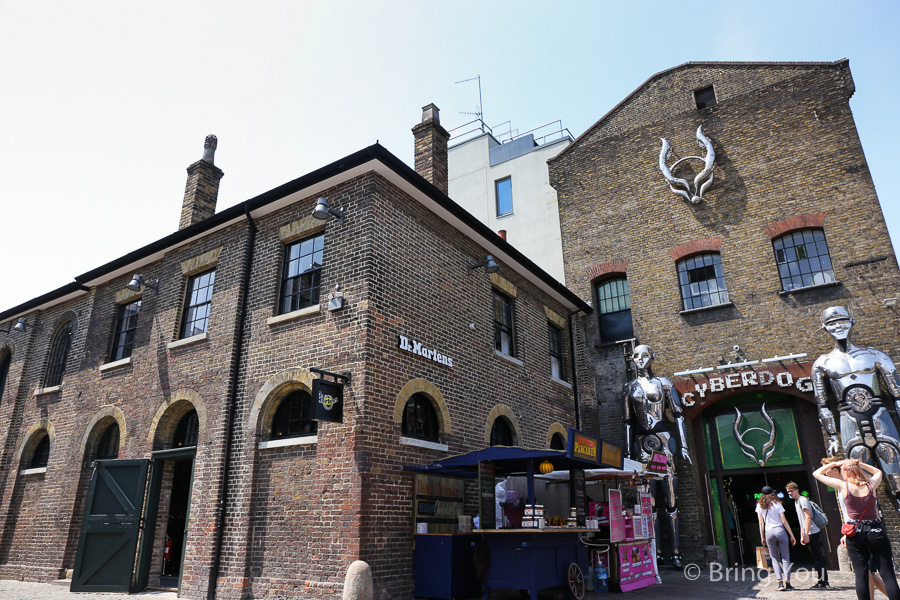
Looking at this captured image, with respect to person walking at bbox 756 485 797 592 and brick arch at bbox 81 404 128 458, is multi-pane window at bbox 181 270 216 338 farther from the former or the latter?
person walking at bbox 756 485 797 592

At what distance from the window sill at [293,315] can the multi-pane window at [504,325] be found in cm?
498

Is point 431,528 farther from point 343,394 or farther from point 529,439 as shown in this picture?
point 529,439

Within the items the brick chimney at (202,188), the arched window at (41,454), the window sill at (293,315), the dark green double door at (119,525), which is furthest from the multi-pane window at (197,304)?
the arched window at (41,454)

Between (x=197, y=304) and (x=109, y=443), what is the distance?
4243 mm

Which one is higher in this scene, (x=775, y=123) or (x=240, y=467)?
(x=775, y=123)

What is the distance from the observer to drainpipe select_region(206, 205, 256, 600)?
10.2 metres

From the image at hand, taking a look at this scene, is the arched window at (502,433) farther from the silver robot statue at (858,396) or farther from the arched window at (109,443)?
the arched window at (109,443)

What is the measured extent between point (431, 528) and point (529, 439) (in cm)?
490

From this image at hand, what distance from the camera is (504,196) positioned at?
85.7 ft

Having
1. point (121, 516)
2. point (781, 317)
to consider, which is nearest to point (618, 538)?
point (781, 317)

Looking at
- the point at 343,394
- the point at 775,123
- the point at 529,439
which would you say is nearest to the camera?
the point at 343,394

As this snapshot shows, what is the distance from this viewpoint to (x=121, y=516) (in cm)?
1191

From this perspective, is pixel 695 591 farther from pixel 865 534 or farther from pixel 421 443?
pixel 421 443

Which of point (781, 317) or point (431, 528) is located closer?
point (431, 528)
